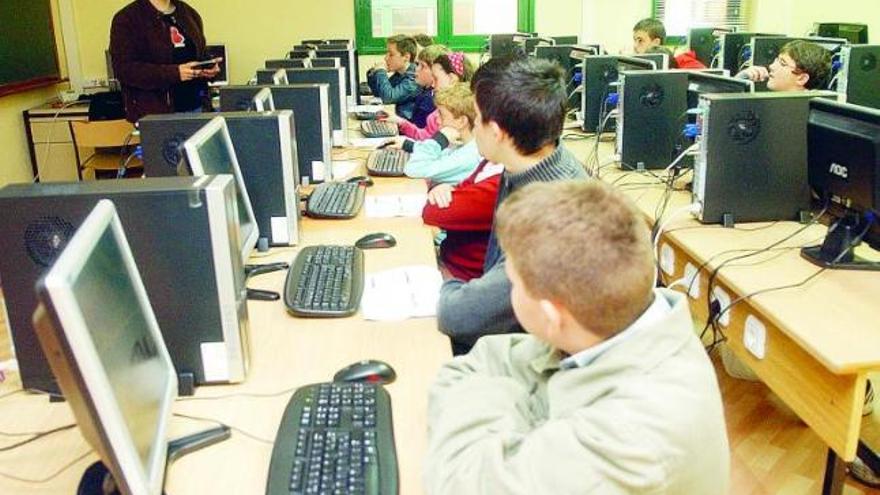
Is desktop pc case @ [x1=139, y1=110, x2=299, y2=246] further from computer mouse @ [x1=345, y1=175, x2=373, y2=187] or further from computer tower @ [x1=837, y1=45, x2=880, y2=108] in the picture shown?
computer tower @ [x1=837, y1=45, x2=880, y2=108]

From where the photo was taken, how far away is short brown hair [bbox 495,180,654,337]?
93 cm

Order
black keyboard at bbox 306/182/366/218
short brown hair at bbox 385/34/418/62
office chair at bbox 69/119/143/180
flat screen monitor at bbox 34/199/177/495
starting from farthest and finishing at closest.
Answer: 1. short brown hair at bbox 385/34/418/62
2. office chair at bbox 69/119/143/180
3. black keyboard at bbox 306/182/366/218
4. flat screen monitor at bbox 34/199/177/495

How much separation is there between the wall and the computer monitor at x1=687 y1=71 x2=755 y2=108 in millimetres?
4328

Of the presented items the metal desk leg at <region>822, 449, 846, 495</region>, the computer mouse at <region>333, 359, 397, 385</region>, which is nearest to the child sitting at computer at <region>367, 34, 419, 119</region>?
the metal desk leg at <region>822, 449, 846, 495</region>

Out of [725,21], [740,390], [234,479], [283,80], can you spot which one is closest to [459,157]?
[283,80]

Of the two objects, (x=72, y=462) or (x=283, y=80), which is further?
(x=283, y=80)

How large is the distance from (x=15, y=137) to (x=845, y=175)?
526 centimetres

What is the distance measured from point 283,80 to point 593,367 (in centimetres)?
272

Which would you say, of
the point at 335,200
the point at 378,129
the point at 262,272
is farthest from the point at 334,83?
the point at 262,272

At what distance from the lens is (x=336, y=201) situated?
107 inches

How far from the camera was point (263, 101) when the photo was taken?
8.34 ft

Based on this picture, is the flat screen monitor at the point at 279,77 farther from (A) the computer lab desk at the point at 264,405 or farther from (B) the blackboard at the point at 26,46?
(B) the blackboard at the point at 26,46

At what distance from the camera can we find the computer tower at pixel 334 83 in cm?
375

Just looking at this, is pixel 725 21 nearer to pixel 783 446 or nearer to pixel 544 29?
pixel 544 29
